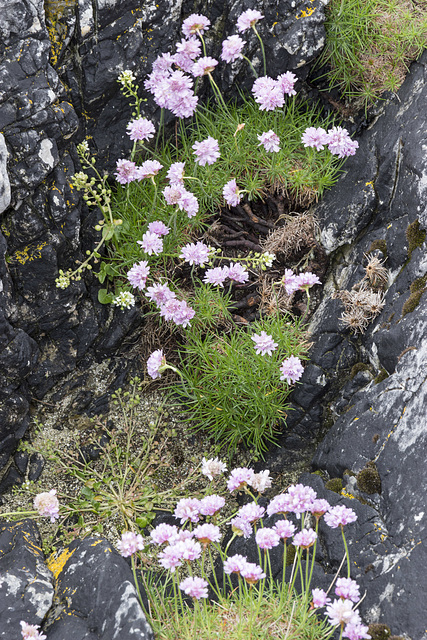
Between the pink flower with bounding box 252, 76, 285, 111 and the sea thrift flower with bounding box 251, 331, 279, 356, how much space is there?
197 cm

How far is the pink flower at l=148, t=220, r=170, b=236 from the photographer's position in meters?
4.63

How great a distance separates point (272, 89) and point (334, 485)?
3.29m

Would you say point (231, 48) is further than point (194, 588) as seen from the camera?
Yes

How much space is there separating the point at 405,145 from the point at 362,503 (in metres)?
2.90

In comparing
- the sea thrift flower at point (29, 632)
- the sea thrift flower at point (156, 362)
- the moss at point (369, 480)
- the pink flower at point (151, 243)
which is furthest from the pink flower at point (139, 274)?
the sea thrift flower at point (29, 632)

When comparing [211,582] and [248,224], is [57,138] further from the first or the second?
[211,582]

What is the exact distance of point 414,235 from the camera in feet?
14.2

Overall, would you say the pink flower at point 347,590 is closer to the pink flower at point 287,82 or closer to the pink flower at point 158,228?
the pink flower at point 158,228

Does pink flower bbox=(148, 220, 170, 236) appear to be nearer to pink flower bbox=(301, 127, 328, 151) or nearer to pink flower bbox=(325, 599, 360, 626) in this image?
pink flower bbox=(301, 127, 328, 151)

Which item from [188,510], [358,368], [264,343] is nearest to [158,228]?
[264,343]

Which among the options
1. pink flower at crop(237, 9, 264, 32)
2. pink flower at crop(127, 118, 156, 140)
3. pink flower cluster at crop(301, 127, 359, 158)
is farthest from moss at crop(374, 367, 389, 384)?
pink flower at crop(237, 9, 264, 32)

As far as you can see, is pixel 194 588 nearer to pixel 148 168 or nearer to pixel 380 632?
pixel 380 632

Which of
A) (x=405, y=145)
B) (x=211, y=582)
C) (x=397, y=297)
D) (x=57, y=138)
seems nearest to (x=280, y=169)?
(x=405, y=145)

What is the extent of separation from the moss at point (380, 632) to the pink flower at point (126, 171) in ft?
12.2
